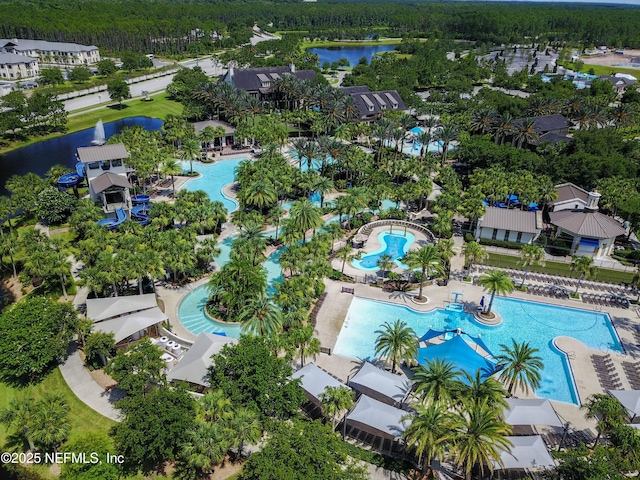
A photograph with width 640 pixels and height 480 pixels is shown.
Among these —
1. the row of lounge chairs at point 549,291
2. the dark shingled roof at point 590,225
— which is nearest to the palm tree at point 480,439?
the row of lounge chairs at point 549,291

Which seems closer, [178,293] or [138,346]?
[138,346]

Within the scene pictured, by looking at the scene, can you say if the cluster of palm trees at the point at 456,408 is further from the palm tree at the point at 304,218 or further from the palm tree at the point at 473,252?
the palm tree at the point at 304,218

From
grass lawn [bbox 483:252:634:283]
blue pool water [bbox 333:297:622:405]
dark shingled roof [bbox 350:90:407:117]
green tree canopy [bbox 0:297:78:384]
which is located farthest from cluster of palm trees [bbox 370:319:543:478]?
dark shingled roof [bbox 350:90:407:117]

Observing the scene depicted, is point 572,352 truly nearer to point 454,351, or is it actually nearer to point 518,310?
point 518,310

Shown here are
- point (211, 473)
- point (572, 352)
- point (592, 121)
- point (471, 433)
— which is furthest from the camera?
point (592, 121)

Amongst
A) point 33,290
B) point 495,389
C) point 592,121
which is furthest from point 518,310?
point 592,121

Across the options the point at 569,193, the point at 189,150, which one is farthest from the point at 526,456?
the point at 189,150
